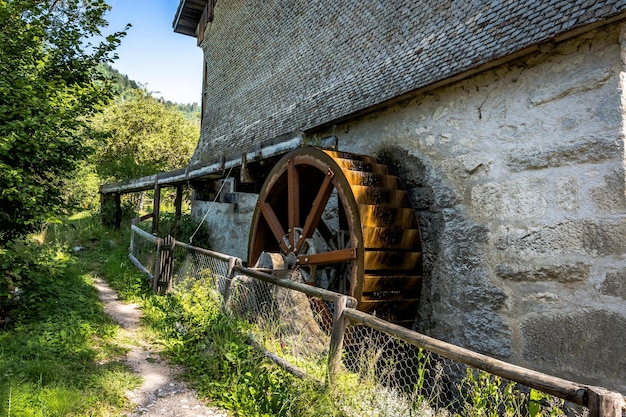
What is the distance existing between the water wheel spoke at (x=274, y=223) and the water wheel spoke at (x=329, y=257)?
1.60 ft

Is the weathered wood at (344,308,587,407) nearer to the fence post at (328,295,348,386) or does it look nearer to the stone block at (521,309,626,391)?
the fence post at (328,295,348,386)

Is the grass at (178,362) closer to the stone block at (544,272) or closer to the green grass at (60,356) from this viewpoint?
the green grass at (60,356)

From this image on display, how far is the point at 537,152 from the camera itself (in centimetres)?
375

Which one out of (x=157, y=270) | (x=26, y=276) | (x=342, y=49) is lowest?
(x=157, y=270)

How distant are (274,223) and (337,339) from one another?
3099mm

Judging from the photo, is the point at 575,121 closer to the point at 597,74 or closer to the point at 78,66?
the point at 597,74

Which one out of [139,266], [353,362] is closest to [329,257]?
[353,362]

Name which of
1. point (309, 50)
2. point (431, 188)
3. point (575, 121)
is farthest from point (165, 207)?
point (575, 121)

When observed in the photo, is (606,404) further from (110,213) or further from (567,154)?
(110,213)

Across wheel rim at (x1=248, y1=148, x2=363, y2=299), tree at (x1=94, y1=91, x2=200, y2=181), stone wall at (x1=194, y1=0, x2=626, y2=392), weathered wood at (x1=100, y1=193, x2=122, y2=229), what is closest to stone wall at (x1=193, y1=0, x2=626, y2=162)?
stone wall at (x1=194, y1=0, x2=626, y2=392)

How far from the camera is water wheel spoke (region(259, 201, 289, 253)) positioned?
18.7 feet

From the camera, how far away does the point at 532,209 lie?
3754 millimetres

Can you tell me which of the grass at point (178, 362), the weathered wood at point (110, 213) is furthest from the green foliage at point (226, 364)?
the weathered wood at point (110, 213)

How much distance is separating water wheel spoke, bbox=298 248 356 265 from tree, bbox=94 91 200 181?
13734 millimetres
